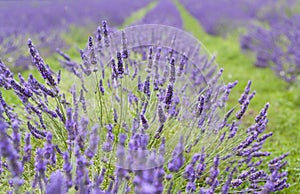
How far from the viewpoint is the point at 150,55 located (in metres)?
2.19

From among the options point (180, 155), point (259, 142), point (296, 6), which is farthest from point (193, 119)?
point (296, 6)

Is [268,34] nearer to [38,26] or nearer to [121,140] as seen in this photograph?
[38,26]

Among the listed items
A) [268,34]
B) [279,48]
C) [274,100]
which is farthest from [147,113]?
[268,34]

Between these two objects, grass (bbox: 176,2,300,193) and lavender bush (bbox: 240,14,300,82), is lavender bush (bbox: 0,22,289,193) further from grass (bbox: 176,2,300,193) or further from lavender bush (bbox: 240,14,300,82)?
lavender bush (bbox: 240,14,300,82)

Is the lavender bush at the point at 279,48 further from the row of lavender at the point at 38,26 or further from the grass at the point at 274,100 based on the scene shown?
the row of lavender at the point at 38,26

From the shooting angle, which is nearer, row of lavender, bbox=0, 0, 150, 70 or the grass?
the grass

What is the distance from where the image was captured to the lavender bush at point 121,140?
140 centimetres

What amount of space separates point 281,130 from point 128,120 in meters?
1.97

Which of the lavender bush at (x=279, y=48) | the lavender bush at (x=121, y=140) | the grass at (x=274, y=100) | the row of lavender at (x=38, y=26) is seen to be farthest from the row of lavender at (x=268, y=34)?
the lavender bush at (x=121, y=140)

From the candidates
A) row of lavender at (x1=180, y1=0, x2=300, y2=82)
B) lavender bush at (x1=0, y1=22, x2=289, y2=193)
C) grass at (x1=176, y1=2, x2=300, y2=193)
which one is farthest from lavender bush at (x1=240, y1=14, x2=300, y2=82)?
lavender bush at (x1=0, y1=22, x2=289, y2=193)

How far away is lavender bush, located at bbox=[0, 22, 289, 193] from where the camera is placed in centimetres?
140

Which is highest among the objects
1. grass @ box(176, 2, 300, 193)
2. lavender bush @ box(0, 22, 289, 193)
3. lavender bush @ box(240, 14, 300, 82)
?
lavender bush @ box(240, 14, 300, 82)

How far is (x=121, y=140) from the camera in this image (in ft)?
4.30

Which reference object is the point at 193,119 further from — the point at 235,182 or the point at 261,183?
the point at 261,183
